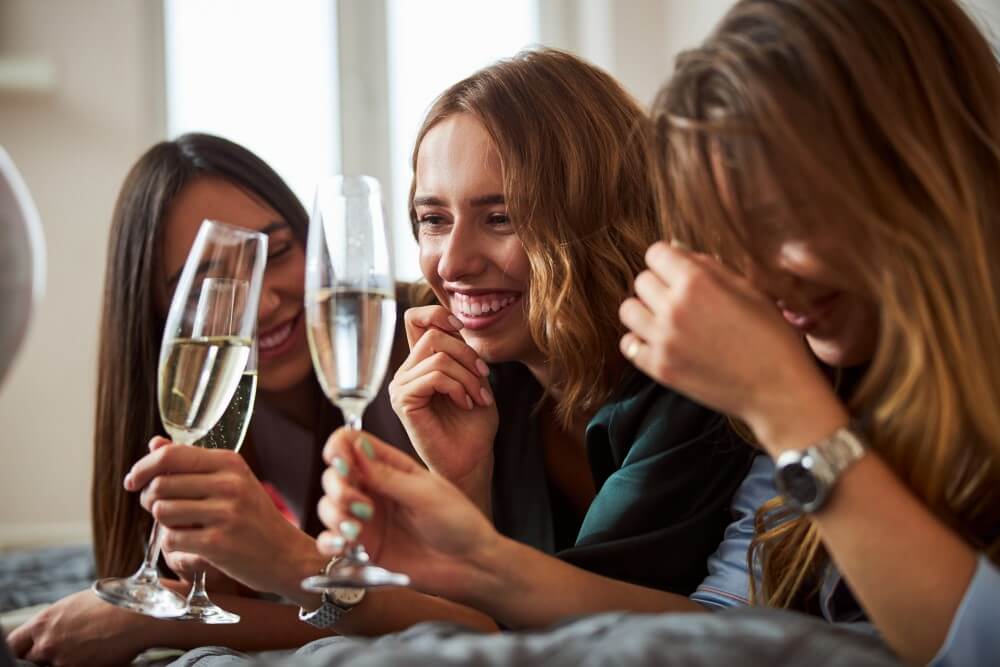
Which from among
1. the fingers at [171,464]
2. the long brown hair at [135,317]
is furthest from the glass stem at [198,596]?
the long brown hair at [135,317]

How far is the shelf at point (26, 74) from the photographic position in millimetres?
4371

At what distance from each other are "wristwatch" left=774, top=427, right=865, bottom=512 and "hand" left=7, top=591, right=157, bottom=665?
94cm

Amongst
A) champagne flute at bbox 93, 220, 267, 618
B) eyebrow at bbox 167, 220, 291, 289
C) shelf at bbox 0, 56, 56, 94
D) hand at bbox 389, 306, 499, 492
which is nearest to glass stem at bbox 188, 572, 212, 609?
champagne flute at bbox 93, 220, 267, 618

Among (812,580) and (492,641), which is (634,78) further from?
(492,641)

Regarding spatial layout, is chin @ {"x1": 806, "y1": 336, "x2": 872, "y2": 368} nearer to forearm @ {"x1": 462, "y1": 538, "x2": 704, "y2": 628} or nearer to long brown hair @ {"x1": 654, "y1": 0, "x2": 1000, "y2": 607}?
long brown hair @ {"x1": 654, "y1": 0, "x2": 1000, "y2": 607}

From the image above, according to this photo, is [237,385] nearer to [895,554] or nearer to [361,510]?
[361,510]

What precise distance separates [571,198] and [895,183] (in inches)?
26.8

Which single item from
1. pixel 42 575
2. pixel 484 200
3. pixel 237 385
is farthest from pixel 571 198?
pixel 42 575

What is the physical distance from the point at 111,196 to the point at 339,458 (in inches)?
160

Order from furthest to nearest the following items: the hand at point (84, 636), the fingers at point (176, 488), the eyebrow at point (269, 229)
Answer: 1. the eyebrow at point (269, 229)
2. the hand at point (84, 636)
3. the fingers at point (176, 488)

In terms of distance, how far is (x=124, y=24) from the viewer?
4.60m

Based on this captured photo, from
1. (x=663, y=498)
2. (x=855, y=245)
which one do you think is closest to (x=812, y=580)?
(x=663, y=498)

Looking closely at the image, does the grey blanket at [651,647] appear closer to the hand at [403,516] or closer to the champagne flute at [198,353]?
the hand at [403,516]

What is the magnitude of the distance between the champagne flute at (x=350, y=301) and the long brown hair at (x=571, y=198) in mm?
561
